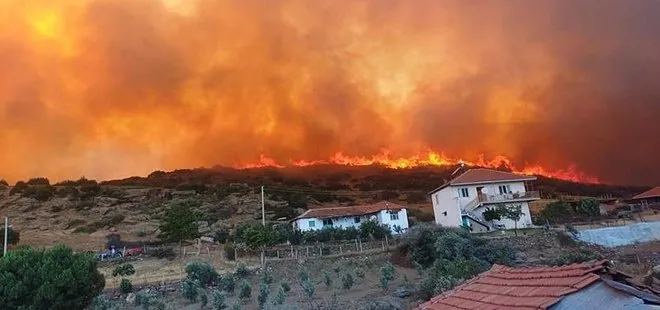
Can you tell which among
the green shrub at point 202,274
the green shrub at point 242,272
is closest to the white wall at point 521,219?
the green shrub at point 242,272

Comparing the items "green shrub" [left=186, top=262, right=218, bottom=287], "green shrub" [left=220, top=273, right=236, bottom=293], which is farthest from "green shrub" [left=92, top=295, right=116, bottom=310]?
"green shrub" [left=220, top=273, right=236, bottom=293]

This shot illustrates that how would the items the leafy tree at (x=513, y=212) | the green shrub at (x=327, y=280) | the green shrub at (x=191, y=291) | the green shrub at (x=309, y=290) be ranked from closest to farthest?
the green shrub at (x=309, y=290) < the green shrub at (x=191, y=291) < the green shrub at (x=327, y=280) < the leafy tree at (x=513, y=212)

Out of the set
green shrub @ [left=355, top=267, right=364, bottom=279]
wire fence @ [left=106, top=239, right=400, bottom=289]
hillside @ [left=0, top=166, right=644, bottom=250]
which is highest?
hillside @ [left=0, top=166, right=644, bottom=250]

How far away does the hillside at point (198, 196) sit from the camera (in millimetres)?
74562

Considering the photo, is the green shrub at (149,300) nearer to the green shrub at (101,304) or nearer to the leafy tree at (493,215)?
the green shrub at (101,304)

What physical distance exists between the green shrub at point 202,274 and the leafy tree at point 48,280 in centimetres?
728

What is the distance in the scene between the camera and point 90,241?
213ft

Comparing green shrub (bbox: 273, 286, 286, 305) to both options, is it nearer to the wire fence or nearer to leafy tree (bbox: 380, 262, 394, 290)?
leafy tree (bbox: 380, 262, 394, 290)

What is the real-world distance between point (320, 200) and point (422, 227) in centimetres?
5242

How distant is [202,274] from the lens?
38.9 m

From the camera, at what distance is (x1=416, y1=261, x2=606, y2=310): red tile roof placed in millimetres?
6641

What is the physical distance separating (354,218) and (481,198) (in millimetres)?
15808

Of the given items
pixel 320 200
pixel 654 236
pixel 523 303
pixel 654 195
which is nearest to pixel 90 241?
pixel 320 200

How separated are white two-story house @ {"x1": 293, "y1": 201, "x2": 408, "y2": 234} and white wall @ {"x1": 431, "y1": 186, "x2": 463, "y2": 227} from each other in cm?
438
